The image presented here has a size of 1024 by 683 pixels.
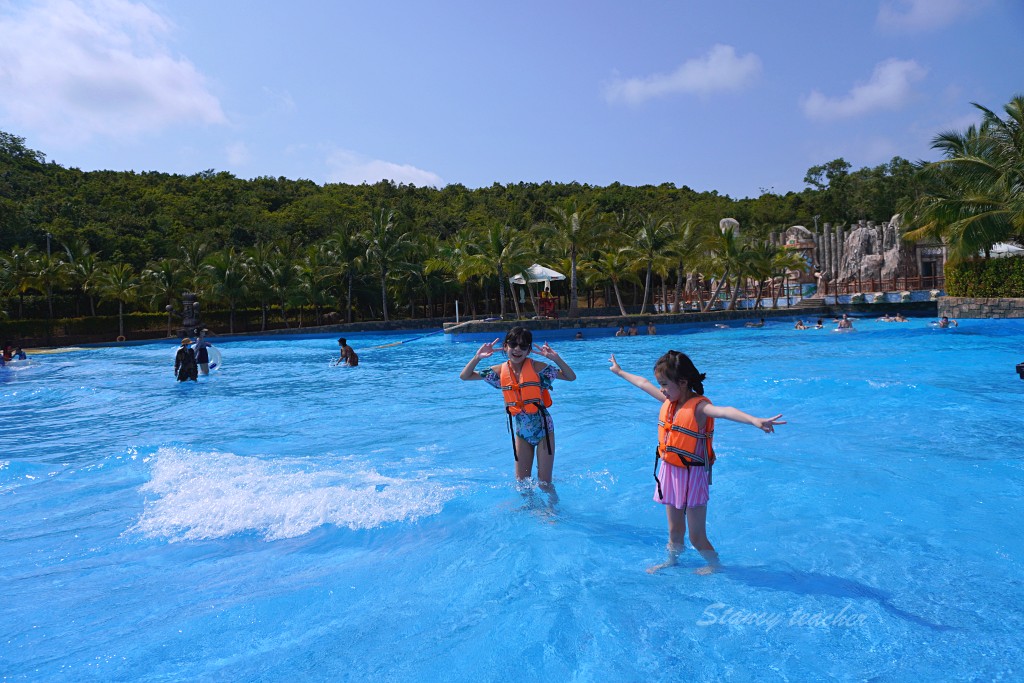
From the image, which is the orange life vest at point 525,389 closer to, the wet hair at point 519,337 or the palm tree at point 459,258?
the wet hair at point 519,337

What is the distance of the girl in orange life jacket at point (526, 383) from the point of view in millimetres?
5266

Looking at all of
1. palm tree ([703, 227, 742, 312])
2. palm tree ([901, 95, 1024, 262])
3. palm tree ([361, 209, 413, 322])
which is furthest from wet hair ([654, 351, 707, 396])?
palm tree ([361, 209, 413, 322])

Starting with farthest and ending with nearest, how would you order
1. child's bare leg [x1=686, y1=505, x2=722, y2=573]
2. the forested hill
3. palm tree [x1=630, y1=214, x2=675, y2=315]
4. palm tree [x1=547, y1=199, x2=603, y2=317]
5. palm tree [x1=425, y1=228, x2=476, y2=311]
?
the forested hill
palm tree [x1=630, y1=214, x2=675, y2=315]
palm tree [x1=425, y1=228, x2=476, y2=311]
palm tree [x1=547, y1=199, x2=603, y2=317]
child's bare leg [x1=686, y1=505, x2=722, y2=573]

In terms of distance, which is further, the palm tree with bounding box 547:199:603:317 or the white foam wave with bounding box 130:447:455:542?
the palm tree with bounding box 547:199:603:317

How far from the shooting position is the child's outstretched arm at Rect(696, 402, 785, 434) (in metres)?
3.40

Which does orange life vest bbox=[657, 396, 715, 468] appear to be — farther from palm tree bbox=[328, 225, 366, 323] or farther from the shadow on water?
palm tree bbox=[328, 225, 366, 323]

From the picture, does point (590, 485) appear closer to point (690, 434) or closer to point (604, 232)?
point (690, 434)

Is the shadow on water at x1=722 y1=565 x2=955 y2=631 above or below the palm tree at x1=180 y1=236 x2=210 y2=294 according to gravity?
below

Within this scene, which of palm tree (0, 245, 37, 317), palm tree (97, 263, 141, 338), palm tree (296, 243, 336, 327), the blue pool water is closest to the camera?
the blue pool water

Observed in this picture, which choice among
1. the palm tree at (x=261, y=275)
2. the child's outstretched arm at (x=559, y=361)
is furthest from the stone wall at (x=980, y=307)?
the palm tree at (x=261, y=275)

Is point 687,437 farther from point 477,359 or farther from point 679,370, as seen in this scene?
point 477,359

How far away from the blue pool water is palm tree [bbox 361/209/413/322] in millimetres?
30905

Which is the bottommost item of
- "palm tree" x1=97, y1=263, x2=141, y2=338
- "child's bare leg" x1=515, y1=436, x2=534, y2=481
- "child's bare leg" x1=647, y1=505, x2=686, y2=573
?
"child's bare leg" x1=647, y1=505, x2=686, y2=573

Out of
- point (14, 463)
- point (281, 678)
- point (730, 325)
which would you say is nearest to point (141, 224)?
point (730, 325)
